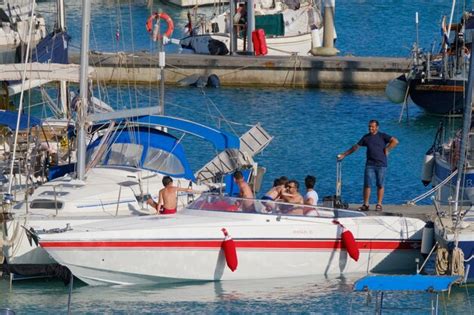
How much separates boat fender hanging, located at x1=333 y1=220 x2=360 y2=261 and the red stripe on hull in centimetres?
14

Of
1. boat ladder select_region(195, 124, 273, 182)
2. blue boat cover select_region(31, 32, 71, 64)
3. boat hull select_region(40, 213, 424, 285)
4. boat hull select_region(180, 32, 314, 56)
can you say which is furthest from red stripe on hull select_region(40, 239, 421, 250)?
boat hull select_region(180, 32, 314, 56)

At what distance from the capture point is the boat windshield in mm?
25781

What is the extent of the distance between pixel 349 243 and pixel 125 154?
4785mm

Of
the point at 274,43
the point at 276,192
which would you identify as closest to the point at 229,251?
the point at 276,192

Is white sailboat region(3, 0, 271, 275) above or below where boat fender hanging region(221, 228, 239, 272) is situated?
above

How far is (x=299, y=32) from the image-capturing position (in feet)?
184

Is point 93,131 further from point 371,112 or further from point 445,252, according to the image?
point 371,112

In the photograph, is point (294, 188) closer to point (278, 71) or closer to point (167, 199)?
point (167, 199)

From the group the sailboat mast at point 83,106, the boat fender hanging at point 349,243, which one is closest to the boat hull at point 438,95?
the boat fender hanging at point 349,243

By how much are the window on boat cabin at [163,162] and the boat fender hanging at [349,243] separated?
11.8 feet

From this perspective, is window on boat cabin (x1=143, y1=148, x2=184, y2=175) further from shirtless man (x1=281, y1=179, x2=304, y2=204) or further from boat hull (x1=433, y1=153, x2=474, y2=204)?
boat hull (x1=433, y1=153, x2=474, y2=204)

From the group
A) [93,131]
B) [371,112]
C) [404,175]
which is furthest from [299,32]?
[93,131]

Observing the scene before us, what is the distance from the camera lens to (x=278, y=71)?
49.2m

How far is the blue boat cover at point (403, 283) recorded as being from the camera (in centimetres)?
1927
